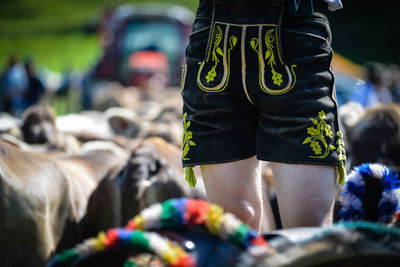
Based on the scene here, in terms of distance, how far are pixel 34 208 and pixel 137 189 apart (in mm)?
686

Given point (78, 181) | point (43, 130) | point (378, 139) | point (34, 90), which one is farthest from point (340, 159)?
point (34, 90)

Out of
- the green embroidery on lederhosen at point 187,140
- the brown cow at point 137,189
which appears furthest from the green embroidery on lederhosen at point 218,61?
the brown cow at point 137,189

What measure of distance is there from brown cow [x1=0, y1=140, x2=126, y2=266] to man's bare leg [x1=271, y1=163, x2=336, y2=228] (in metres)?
1.44

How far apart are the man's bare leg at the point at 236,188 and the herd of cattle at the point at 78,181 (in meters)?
1.16

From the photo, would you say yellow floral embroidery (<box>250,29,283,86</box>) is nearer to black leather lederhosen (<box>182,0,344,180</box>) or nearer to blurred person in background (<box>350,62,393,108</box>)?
black leather lederhosen (<box>182,0,344,180</box>)

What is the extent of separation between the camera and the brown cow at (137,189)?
350cm

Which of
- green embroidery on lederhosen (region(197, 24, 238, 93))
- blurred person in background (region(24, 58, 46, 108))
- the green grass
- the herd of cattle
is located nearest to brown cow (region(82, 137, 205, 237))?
the herd of cattle

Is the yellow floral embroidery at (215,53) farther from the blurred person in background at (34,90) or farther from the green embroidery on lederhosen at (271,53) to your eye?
the blurred person in background at (34,90)

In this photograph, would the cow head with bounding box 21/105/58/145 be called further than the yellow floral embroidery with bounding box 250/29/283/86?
Yes

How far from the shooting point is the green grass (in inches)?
1853

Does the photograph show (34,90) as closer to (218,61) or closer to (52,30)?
(218,61)

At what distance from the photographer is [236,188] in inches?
87.6

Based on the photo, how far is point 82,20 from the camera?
199 feet

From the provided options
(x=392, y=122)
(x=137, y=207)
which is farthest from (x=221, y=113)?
(x=392, y=122)
